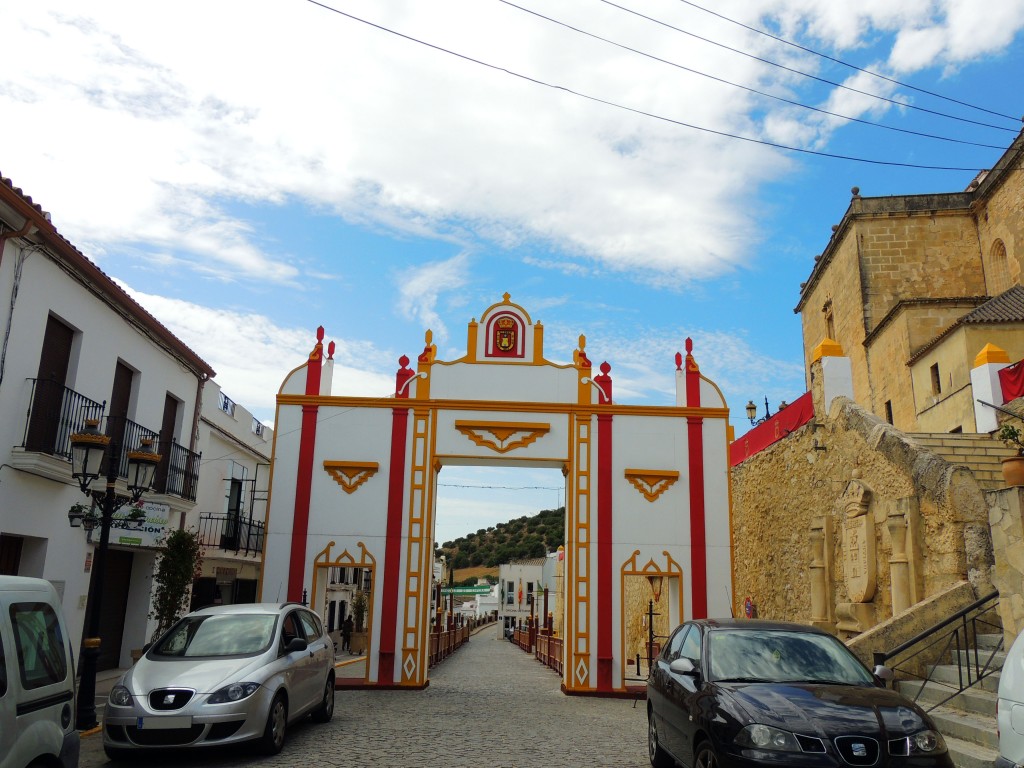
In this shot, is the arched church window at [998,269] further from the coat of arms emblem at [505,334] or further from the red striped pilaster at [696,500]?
the coat of arms emblem at [505,334]

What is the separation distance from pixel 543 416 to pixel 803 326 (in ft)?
82.6

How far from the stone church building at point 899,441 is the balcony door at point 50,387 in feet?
36.9

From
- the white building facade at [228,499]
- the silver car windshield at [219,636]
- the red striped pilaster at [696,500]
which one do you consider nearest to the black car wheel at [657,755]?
the silver car windshield at [219,636]

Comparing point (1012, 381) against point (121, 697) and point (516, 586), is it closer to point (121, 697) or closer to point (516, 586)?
point (121, 697)

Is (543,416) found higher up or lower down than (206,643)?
higher up

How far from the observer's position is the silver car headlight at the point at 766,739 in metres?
5.09

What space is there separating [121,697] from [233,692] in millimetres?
1026

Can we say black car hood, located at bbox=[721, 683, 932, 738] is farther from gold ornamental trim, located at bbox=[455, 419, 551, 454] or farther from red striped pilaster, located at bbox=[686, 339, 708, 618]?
gold ornamental trim, located at bbox=[455, 419, 551, 454]

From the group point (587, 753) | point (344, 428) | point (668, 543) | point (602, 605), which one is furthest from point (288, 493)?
point (587, 753)

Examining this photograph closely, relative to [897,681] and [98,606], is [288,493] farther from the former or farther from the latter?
[897,681]

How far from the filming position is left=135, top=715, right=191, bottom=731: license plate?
23.5ft

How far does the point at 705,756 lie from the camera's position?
577 centimetres

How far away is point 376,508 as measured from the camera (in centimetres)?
1478

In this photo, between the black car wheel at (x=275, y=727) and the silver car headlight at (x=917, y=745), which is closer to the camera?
the silver car headlight at (x=917, y=745)
